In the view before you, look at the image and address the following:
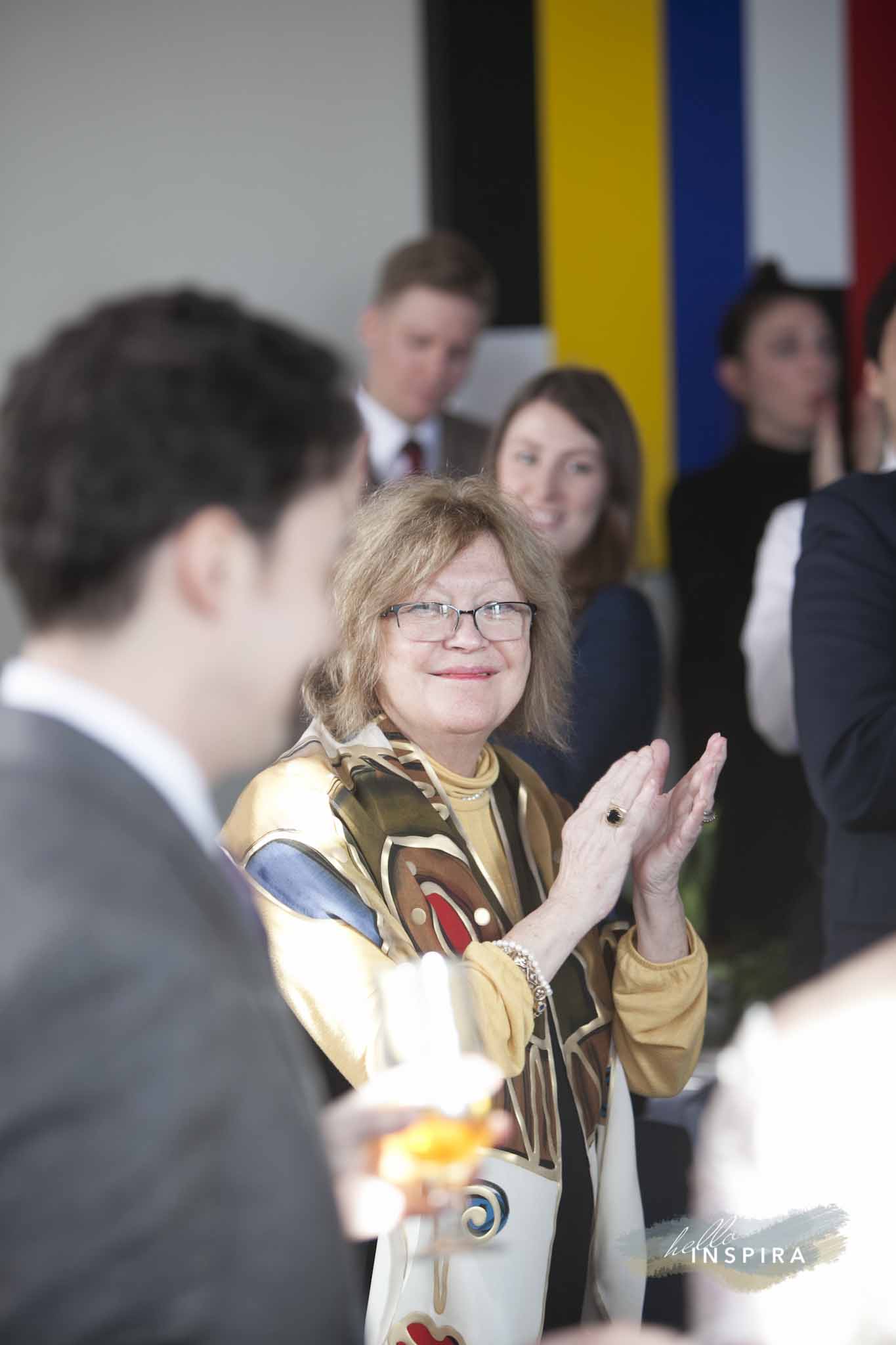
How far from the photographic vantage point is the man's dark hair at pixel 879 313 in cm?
209

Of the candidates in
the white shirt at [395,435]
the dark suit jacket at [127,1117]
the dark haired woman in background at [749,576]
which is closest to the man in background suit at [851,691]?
the dark haired woman in background at [749,576]

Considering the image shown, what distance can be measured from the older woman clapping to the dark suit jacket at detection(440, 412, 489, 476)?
4.65 feet

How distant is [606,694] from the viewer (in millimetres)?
1933

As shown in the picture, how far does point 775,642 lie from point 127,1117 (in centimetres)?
186

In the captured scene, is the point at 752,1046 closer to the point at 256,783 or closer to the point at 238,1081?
the point at 256,783

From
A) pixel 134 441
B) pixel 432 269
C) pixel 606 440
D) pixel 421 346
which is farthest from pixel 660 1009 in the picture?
pixel 432 269

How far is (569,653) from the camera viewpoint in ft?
6.06

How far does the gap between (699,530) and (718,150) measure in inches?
51.3

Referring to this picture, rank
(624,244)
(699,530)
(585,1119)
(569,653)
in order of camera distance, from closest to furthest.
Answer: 1. (585,1119)
2. (569,653)
3. (699,530)
4. (624,244)

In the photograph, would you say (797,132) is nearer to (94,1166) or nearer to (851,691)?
(851,691)

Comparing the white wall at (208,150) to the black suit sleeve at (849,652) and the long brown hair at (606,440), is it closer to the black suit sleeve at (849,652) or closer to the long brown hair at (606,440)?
the long brown hair at (606,440)

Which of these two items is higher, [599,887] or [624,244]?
[624,244]

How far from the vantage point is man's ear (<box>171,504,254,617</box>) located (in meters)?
0.86

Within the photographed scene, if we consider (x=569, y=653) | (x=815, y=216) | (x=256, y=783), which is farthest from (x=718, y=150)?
(x=256, y=783)
